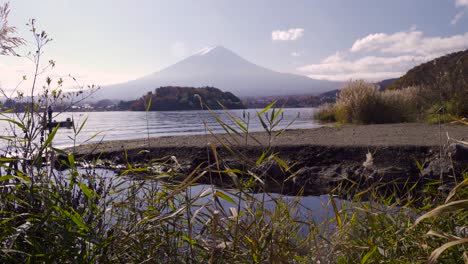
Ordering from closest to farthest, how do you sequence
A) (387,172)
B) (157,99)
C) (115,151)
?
1. (387,172)
2. (115,151)
3. (157,99)

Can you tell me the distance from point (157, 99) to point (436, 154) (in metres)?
22.3

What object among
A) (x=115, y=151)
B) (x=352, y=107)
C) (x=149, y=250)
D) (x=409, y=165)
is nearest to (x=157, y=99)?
(x=352, y=107)

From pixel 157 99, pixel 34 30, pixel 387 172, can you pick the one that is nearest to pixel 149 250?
pixel 34 30

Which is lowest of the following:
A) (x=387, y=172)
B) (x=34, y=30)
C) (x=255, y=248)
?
(x=387, y=172)

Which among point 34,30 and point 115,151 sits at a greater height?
point 34,30

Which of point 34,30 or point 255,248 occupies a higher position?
point 34,30

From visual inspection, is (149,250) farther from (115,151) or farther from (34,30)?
(115,151)

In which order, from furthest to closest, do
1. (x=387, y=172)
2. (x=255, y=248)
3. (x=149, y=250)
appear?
(x=387, y=172), (x=149, y=250), (x=255, y=248)

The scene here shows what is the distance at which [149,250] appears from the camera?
1.36m

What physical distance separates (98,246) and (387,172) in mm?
3217

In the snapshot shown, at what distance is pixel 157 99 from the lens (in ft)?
82.7

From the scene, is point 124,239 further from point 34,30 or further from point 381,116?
point 381,116

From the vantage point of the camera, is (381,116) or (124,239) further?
(381,116)

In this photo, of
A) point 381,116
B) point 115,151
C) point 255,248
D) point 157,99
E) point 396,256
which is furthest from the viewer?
point 157,99
